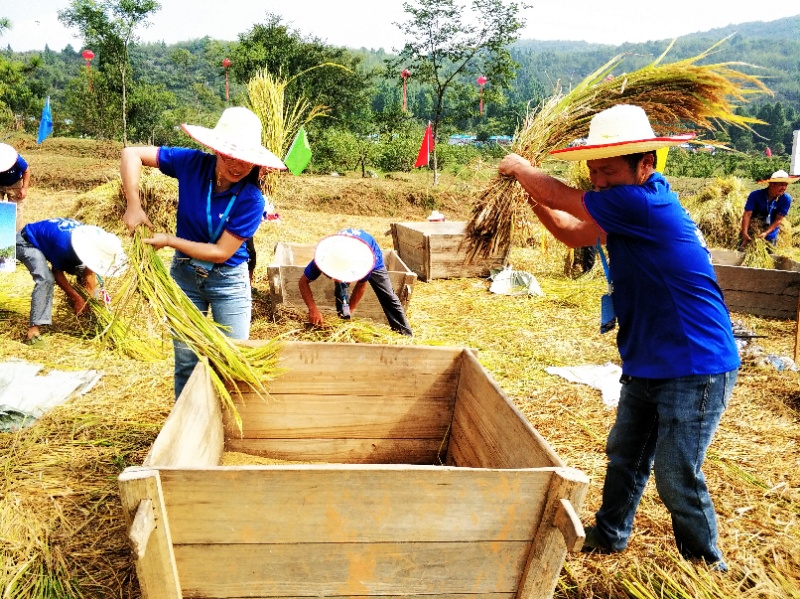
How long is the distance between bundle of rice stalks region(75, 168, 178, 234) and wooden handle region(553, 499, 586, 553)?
709cm

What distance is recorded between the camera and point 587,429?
336 centimetres

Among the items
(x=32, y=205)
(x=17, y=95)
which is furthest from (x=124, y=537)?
(x=17, y=95)

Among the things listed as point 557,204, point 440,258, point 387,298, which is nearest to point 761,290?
point 440,258

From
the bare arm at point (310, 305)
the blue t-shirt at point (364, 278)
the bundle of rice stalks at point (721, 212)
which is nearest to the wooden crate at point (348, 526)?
the bare arm at point (310, 305)

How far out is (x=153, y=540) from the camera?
1286 mm

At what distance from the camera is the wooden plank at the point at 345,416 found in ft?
7.61

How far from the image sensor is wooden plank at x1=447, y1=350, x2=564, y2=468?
1.67 metres

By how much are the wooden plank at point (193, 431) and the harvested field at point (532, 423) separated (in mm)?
523

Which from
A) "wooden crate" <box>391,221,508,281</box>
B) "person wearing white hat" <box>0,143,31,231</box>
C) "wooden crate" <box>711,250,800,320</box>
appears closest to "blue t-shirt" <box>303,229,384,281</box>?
"person wearing white hat" <box>0,143,31,231</box>

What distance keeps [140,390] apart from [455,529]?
2633 mm

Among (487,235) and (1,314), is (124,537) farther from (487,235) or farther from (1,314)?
(1,314)

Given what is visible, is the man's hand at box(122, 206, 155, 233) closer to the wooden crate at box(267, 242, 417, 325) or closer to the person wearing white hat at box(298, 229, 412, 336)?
the person wearing white hat at box(298, 229, 412, 336)

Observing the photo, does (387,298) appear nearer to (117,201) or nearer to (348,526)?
(348,526)

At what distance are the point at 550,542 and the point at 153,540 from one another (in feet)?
3.11
